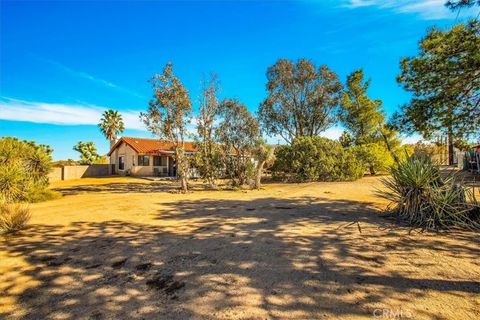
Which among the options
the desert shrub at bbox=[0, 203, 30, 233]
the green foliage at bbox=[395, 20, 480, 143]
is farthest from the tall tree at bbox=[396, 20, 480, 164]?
the desert shrub at bbox=[0, 203, 30, 233]

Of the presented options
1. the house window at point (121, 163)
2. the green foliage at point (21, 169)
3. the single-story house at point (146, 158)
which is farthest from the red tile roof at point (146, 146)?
the green foliage at point (21, 169)

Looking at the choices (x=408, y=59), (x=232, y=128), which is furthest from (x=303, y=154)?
(x=408, y=59)

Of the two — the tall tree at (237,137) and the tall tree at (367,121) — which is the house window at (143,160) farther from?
the tall tree at (367,121)

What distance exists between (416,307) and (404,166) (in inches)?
212

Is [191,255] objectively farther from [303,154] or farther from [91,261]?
[303,154]

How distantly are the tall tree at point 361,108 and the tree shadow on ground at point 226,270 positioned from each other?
21.1 m

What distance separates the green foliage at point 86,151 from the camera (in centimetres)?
4084

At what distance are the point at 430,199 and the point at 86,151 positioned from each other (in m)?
44.8

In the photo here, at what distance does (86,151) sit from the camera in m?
41.1

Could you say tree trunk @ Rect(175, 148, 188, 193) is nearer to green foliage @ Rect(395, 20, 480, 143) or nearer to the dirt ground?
the dirt ground

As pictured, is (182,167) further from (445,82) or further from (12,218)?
(445,82)

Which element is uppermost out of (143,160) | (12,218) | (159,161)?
(143,160)

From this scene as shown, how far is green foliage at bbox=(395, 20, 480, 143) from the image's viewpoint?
7.00 meters

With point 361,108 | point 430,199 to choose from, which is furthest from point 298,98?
point 430,199
